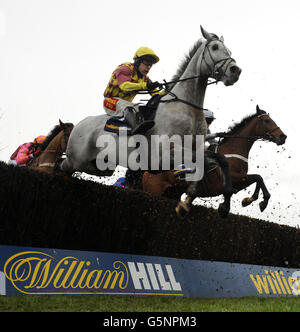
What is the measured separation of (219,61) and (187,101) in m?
0.72

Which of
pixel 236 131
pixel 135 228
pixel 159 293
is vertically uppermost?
pixel 236 131

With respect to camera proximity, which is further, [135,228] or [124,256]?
[135,228]

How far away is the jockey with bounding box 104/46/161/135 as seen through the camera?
22.4 feet

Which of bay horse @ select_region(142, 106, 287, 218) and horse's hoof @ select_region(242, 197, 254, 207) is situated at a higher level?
bay horse @ select_region(142, 106, 287, 218)

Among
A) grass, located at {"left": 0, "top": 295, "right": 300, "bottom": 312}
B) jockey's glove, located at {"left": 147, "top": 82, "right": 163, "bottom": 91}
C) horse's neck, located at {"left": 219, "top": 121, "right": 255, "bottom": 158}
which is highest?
jockey's glove, located at {"left": 147, "top": 82, "right": 163, "bottom": 91}

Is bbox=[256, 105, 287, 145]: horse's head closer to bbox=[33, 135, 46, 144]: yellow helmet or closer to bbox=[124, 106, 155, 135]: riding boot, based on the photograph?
bbox=[124, 106, 155, 135]: riding boot

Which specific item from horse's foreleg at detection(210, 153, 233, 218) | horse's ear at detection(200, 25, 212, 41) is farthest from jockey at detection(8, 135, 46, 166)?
horse's foreleg at detection(210, 153, 233, 218)

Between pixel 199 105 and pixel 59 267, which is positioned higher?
pixel 199 105

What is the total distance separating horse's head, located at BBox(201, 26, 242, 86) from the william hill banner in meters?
3.35

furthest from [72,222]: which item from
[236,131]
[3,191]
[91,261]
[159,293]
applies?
[236,131]

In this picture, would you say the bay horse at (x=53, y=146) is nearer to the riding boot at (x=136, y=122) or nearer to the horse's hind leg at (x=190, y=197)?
the riding boot at (x=136, y=122)
